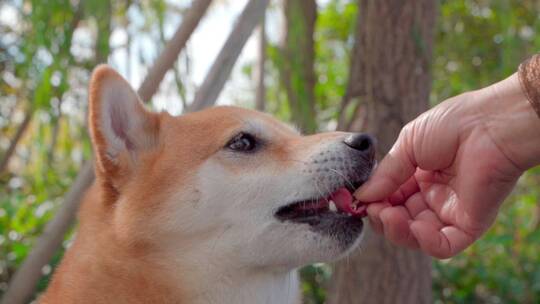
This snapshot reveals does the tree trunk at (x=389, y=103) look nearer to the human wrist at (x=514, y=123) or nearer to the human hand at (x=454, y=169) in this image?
the human hand at (x=454, y=169)

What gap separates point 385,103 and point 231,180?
194 centimetres

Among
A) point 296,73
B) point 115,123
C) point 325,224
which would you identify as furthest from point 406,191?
point 296,73

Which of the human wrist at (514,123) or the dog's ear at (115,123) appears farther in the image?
the dog's ear at (115,123)

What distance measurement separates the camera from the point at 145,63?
13.5 feet

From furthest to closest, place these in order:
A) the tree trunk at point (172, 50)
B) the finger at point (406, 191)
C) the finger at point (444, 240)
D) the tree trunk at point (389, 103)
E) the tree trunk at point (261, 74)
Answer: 1. the tree trunk at point (261, 74)
2. the tree trunk at point (389, 103)
3. the tree trunk at point (172, 50)
4. the finger at point (406, 191)
5. the finger at point (444, 240)

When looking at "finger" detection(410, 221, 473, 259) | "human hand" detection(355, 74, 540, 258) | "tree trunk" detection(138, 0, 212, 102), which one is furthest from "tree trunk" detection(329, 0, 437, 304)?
"finger" detection(410, 221, 473, 259)

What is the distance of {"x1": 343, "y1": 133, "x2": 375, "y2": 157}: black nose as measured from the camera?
259 cm

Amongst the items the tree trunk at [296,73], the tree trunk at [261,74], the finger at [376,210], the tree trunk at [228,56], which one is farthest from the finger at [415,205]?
the tree trunk at [261,74]

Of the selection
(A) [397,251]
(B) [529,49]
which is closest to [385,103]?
(A) [397,251]

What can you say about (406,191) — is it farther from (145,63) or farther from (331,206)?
(145,63)

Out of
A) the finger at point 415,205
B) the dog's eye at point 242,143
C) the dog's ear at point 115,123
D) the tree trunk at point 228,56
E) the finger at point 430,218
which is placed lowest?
the finger at point 430,218

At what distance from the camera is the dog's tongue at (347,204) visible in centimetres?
259

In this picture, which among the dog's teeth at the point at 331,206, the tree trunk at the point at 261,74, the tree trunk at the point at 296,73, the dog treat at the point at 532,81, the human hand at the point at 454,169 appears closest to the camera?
the dog treat at the point at 532,81

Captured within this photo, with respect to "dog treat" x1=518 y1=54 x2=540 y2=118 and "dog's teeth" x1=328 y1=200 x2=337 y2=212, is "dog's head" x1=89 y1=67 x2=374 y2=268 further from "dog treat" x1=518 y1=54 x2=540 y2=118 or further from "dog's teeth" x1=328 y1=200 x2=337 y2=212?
"dog treat" x1=518 y1=54 x2=540 y2=118
